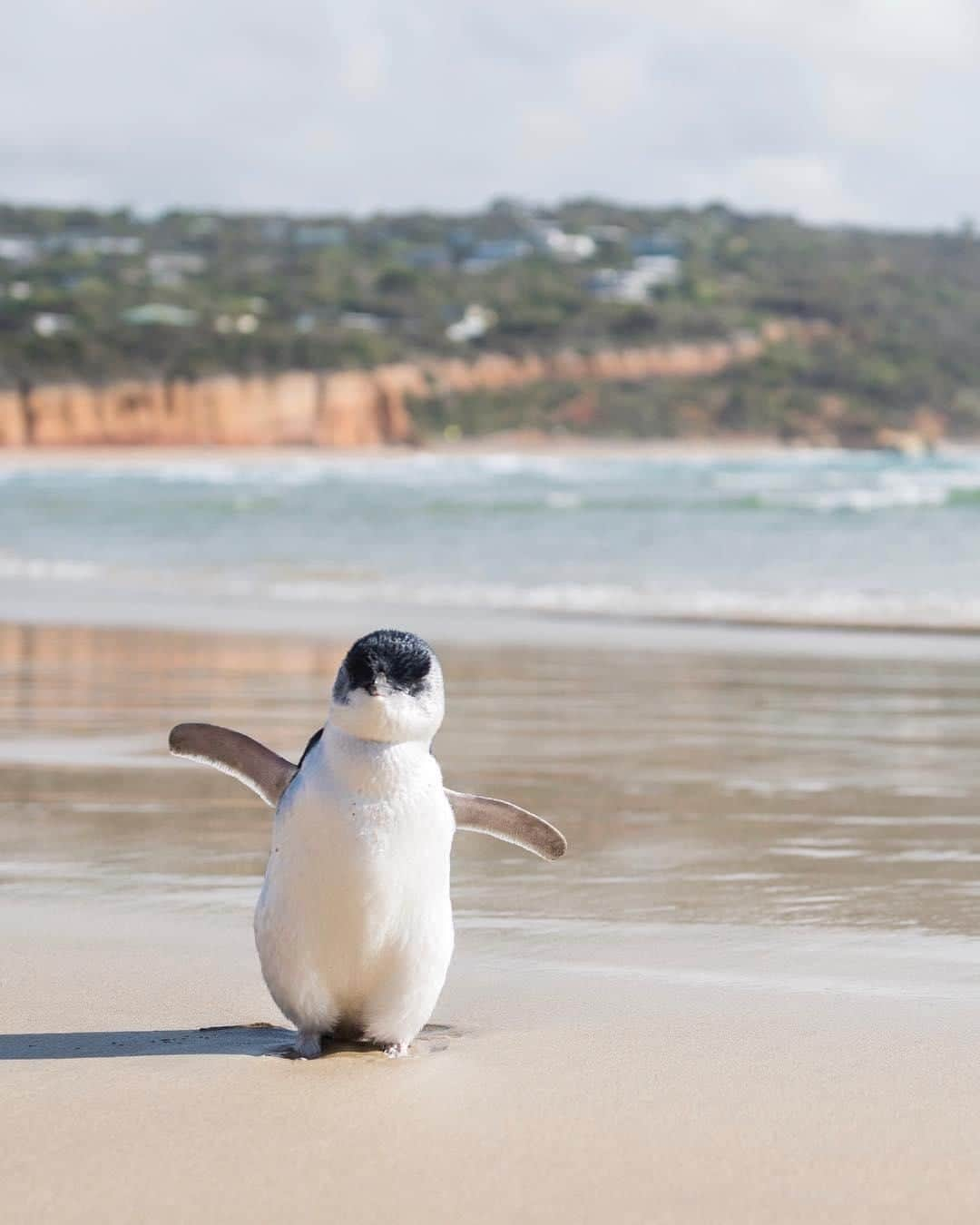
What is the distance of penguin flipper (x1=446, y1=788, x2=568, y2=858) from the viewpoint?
4.02 meters

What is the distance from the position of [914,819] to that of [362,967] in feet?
11.2

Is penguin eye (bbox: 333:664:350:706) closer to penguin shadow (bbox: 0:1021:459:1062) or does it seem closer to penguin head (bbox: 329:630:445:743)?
penguin head (bbox: 329:630:445:743)

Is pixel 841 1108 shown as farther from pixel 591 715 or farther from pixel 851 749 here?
pixel 591 715

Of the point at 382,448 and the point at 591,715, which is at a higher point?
the point at 382,448

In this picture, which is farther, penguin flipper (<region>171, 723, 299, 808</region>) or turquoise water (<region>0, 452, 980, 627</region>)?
turquoise water (<region>0, 452, 980, 627</region>)

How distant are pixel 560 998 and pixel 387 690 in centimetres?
114

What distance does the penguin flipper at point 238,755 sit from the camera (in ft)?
13.1

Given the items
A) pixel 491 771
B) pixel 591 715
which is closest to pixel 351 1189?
pixel 491 771

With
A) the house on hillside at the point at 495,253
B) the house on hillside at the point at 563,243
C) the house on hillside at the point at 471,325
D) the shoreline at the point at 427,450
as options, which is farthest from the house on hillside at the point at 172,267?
the shoreline at the point at 427,450

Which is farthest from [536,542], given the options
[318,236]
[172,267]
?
[318,236]

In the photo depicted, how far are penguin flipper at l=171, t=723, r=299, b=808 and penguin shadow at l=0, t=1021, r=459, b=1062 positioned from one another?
→ 0.46 m

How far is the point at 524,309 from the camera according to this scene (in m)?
110

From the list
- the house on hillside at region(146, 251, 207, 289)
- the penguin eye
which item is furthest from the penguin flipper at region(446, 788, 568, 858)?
the house on hillside at region(146, 251, 207, 289)

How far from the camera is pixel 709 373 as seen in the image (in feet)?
341
